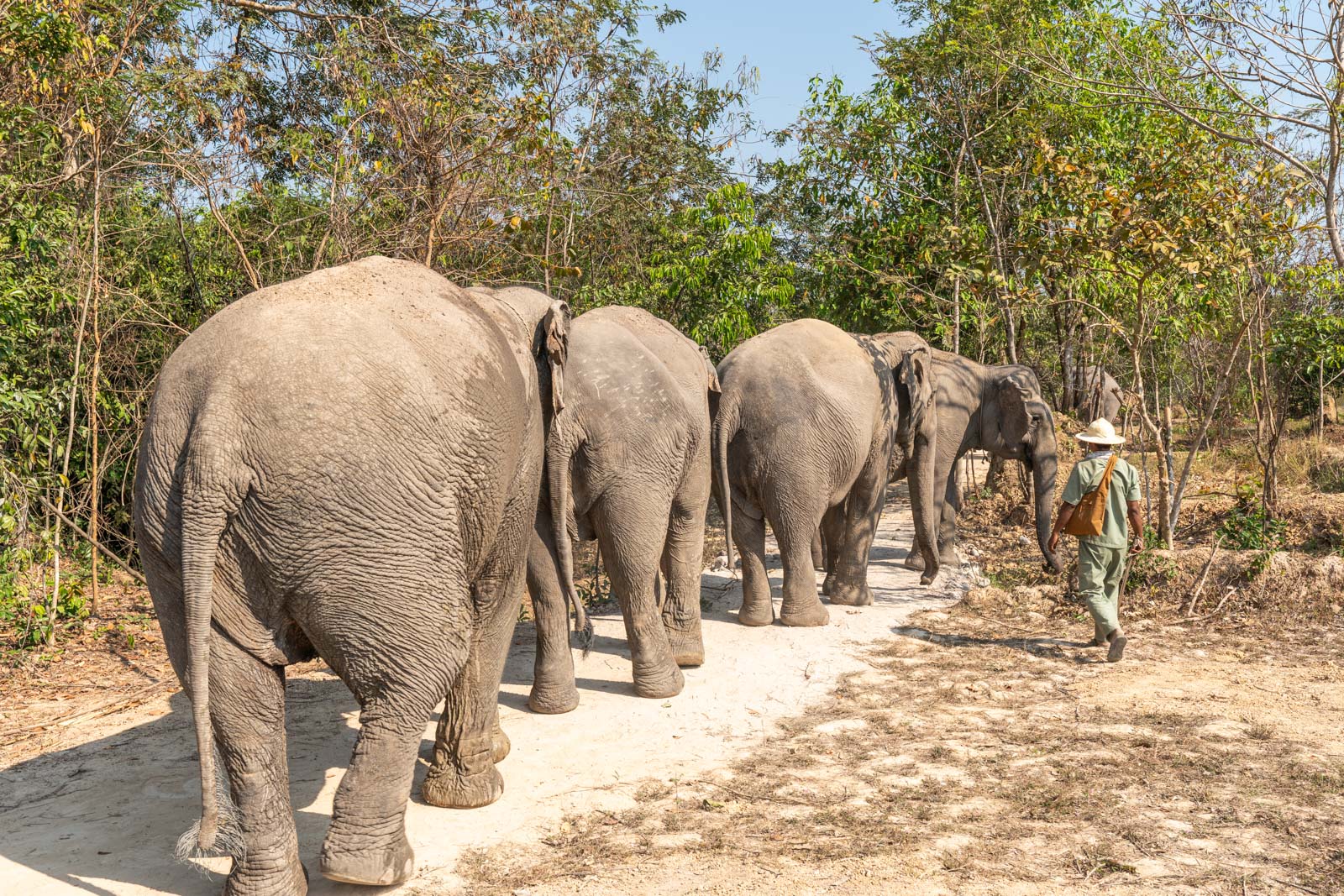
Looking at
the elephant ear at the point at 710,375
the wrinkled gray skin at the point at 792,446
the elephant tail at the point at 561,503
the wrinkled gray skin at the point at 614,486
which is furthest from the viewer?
the wrinkled gray skin at the point at 792,446

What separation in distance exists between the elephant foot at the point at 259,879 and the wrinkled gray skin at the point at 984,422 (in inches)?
308

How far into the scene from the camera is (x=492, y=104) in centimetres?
934

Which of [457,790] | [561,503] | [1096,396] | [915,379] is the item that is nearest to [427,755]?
[457,790]

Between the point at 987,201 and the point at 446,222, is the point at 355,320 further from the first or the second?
the point at 987,201

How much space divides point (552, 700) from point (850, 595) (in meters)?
3.56

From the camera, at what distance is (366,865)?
3.83m

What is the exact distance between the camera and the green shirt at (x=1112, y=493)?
745cm

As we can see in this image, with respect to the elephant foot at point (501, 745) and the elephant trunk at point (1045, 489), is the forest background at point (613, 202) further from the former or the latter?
the elephant foot at point (501, 745)

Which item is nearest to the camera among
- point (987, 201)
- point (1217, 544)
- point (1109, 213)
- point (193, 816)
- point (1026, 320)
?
point (193, 816)

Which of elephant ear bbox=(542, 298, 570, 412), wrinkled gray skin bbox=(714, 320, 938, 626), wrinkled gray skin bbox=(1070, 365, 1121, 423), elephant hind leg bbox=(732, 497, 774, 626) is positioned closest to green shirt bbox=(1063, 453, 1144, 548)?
wrinkled gray skin bbox=(714, 320, 938, 626)

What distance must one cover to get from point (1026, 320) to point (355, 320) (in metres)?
12.1

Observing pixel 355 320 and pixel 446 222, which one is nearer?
pixel 355 320

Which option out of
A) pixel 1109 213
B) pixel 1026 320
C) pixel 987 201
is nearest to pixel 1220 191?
pixel 1109 213

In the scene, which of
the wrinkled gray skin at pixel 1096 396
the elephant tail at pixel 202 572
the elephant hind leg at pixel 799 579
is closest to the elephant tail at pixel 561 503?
the elephant tail at pixel 202 572
